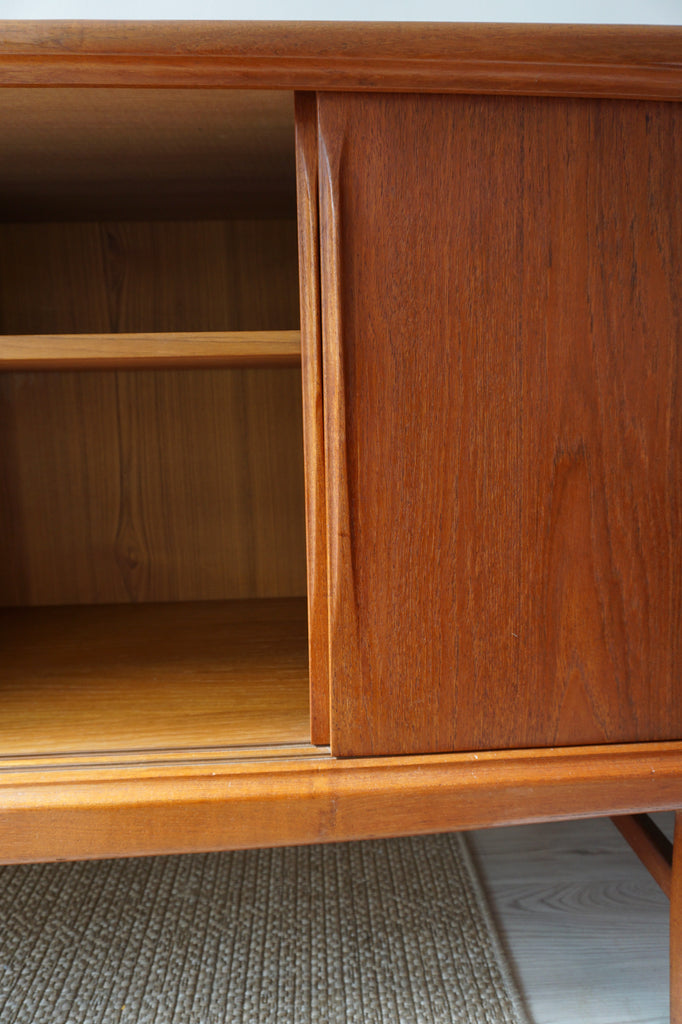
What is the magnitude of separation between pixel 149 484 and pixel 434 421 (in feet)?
1.65

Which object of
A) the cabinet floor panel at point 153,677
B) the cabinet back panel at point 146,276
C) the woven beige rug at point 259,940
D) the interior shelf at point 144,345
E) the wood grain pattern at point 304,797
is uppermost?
the cabinet back panel at point 146,276

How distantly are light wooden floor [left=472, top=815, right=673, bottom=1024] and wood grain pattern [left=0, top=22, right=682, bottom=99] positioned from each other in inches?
27.2

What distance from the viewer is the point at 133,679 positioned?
662 millimetres

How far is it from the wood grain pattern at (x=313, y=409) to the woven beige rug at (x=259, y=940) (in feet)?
0.88

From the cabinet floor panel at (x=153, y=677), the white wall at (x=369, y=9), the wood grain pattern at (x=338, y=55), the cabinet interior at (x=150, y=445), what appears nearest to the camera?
the wood grain pattern at (x=338, y=55)

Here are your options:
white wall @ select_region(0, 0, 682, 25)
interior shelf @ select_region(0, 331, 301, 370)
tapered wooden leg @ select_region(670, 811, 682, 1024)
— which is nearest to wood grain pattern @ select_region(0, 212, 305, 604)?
white wall @ select_region(0, 0, 682, 25)

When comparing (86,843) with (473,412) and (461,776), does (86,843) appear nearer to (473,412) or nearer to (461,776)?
(461,776)

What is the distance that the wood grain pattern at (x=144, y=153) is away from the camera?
0.50m

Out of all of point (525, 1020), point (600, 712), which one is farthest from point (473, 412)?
point (525, 1020)

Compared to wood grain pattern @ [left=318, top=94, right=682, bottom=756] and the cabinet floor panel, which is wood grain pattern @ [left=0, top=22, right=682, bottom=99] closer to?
wood grain pattern @ [left=318, top=94, right=682, bottom=756]

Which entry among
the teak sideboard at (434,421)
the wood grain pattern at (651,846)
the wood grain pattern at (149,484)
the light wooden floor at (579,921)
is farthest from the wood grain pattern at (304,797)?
the wood grain pattern at (149,484)

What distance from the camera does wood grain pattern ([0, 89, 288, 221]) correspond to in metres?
0.50

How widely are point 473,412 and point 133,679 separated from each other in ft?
1.26

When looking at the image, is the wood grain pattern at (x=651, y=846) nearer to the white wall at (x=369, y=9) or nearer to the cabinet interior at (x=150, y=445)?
the cabinet interior at (x=150, y=445)
